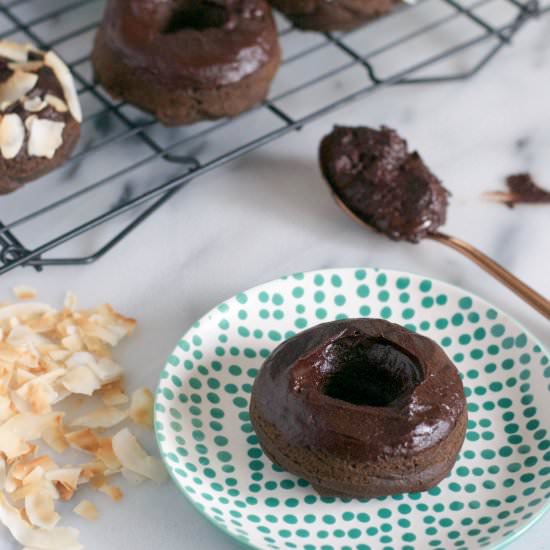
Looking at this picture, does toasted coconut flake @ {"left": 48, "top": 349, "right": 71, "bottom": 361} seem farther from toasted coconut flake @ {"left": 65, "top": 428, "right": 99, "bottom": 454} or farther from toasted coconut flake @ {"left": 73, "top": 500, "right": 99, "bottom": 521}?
toasted coconut flake @ {"left": 73, "top": 500, "right": 99, "bottom": 521}

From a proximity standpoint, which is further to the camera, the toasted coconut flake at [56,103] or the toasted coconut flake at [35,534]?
the toasted coconut flake at [56,103]

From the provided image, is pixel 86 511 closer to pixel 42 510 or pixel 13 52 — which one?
pixel 42 510

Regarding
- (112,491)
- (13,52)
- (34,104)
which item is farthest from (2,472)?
(13,52)

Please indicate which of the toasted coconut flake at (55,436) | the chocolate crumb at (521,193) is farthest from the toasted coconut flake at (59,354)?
the chocolate crumb at (521,193)

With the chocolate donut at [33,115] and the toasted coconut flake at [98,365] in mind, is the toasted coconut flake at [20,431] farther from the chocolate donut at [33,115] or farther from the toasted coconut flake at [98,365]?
the chocolate donut at [33,115]

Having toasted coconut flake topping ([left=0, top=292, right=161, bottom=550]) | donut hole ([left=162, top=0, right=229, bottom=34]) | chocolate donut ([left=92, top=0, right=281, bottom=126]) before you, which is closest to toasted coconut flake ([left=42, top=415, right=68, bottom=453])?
toasted coconut flake topping ([left=0, top=292, right=161, bottom=550])

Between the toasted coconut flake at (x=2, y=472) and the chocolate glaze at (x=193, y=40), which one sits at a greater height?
the chocolate glaze at (x=193, y=40)

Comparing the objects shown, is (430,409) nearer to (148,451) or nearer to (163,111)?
(148,451)

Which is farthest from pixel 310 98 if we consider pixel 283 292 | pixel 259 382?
pixel 259 382
